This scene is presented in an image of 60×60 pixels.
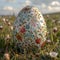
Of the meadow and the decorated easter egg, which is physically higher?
the decorated easter egg

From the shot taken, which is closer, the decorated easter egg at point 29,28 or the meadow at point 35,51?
the meadow at point 35,51

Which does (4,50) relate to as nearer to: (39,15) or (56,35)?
(39,15)

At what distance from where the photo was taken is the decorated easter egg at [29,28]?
20.0 ft

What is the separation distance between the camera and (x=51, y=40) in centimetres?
706

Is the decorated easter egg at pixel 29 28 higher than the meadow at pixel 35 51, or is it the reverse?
the decorated easter egg at pixel 29 28

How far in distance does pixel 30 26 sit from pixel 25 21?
134 millimetres

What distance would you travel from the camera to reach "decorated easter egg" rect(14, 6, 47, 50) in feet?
20.0

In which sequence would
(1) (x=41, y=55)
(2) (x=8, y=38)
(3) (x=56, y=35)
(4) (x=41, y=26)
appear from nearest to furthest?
(1) (x=41, y=55) → (4) (x=41, y=26) → (2) (x=8, y=38) → (3) (x=56, y=35)

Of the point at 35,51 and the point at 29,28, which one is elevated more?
the point at 29,28

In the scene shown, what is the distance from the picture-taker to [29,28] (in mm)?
6098

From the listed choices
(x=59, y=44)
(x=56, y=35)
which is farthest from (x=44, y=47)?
(x=56, y=35)

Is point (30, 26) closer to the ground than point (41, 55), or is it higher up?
higher up

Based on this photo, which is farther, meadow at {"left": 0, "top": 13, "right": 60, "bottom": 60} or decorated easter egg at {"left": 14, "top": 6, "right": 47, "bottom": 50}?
decorated easter egg at {"left": 14, "top": 6, "right": 47, "bottom": 50}

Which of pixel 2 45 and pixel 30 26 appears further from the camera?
pixel 2 45
